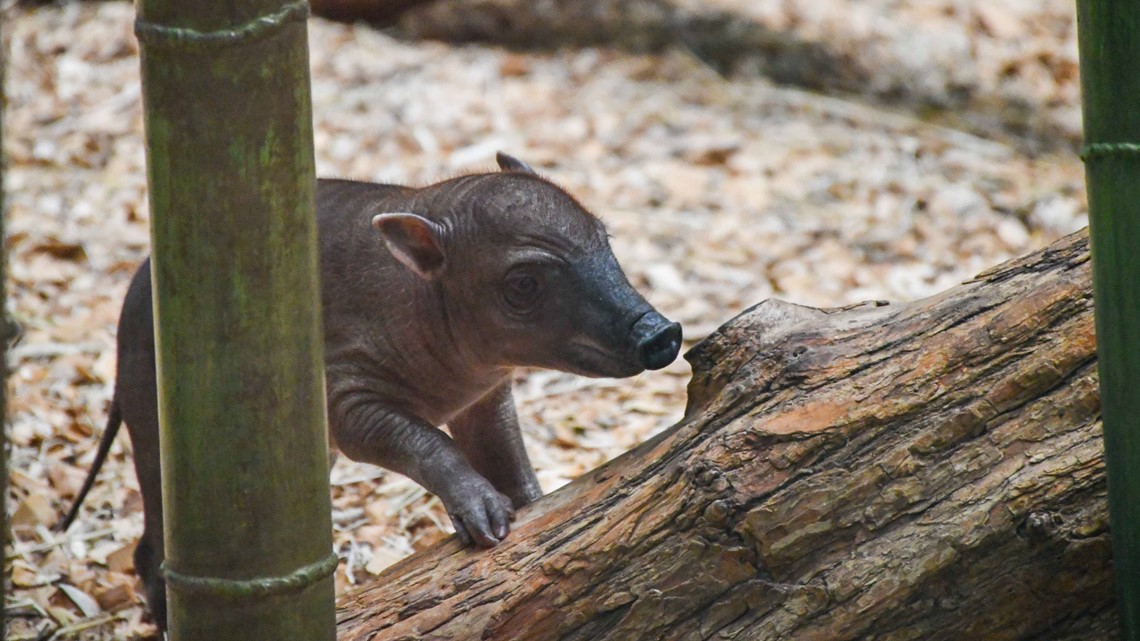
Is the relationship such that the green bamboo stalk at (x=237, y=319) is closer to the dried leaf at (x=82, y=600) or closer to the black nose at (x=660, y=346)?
the black nose at (x=660, y=346)

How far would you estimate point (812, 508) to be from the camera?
2.62 m

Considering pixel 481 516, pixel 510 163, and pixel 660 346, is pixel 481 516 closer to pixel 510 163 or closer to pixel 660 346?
pixel 660 346

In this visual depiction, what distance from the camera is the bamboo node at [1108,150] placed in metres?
2.31

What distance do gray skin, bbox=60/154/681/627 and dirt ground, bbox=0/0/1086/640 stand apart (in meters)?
0.74

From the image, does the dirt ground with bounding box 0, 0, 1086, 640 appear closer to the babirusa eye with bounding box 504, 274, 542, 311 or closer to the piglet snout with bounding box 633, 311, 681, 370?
the babirusa eye with bounding box 504, 274, 542, 311

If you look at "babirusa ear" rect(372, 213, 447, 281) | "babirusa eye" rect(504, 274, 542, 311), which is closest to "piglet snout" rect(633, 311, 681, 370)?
"babirusa eye" rect(504, 274, 542, 311)

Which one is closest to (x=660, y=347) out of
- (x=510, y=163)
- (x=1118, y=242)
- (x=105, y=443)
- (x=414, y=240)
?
(x=414, y=240)

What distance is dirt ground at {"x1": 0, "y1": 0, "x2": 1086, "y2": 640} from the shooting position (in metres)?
4.96

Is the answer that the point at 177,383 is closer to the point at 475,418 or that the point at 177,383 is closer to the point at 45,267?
the point at 475,418

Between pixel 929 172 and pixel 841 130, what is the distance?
0.64 meters

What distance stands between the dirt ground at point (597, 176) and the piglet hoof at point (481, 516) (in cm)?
134

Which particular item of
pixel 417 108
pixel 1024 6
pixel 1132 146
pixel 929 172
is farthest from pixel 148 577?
pixel 1024 6

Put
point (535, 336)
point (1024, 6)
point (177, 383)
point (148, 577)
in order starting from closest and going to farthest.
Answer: point (177, 383), point (535, 336), point (148, 577), point (1024, 6)

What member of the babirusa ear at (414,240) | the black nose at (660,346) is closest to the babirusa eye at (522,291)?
the babirusa ear at (414,240)
